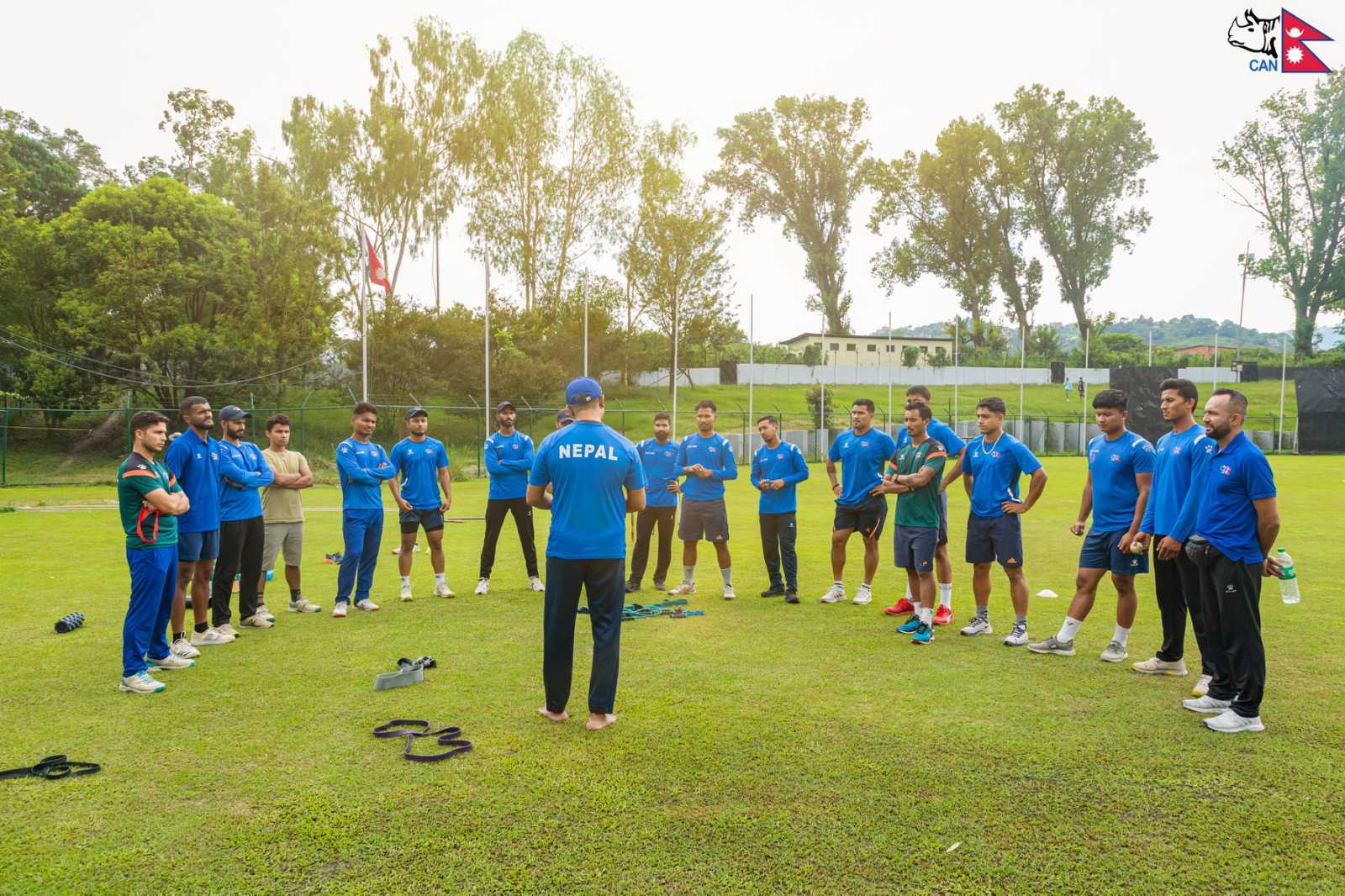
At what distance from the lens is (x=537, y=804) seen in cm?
404

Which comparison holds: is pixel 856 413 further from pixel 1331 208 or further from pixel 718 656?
pixel 1331 208

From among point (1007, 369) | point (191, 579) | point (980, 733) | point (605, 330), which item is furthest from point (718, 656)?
point (1007, 369)

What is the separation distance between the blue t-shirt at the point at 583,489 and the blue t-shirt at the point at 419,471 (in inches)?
160

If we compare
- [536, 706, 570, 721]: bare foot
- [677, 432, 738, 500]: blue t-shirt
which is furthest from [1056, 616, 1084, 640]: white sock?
[536, 706, 570, 721]: bare foot

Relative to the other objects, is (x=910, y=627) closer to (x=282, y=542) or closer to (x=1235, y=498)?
(x=1235, y=498)

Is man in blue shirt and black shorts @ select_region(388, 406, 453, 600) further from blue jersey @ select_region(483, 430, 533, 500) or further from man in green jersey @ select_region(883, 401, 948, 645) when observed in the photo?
man in green jersey @ select_region(883, 401, 948, 645)

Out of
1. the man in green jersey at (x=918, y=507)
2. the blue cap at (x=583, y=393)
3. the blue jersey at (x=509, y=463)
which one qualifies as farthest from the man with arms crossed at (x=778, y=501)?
the blue cap at (x=583, y=393)

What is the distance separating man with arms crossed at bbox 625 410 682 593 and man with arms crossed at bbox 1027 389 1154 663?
427cm

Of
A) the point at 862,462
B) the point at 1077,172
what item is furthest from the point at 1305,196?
the point at 862,462

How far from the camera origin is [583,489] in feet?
16.8

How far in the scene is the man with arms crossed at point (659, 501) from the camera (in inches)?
370

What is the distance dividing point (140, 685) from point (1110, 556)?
6.98 m

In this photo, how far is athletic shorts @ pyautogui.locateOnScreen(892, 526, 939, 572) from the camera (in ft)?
24.3

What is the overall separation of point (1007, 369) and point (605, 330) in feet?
111
